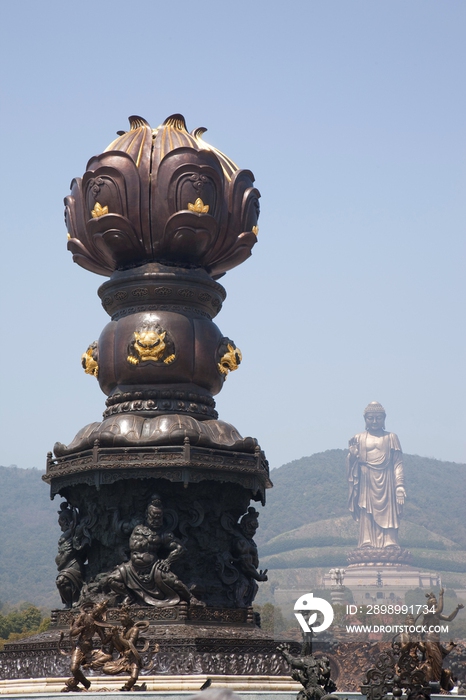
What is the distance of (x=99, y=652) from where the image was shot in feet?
55.8

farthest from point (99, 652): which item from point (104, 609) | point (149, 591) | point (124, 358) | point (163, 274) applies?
point (163, 274)

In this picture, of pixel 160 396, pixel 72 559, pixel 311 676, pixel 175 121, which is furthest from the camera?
pixel 175 121

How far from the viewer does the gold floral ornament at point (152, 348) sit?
2047 centimetres

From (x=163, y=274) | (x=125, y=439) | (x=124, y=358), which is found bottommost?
(x=125, y=439)

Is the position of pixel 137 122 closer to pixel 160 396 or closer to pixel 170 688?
pixel 160 396

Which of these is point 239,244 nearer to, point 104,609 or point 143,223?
point 143,223

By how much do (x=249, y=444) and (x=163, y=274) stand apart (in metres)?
3.43

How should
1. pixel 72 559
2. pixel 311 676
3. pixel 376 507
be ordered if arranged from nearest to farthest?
pixel 311 676, pixel 72 559, pixel 376 507

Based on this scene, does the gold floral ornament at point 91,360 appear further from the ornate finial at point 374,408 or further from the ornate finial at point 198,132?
the ornate finial at point 374,408

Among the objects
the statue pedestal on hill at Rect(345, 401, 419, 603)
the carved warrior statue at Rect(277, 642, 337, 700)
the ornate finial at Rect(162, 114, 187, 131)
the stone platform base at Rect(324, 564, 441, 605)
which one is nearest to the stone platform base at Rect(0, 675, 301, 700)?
the carved warrior statue at Rect(277, 642, 337, 700)

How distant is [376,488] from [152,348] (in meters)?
139

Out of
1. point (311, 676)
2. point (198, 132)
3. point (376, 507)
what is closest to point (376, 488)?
point (376, 507)

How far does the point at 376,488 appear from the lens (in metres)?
156

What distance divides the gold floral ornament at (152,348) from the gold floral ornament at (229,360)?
1.06 metres
